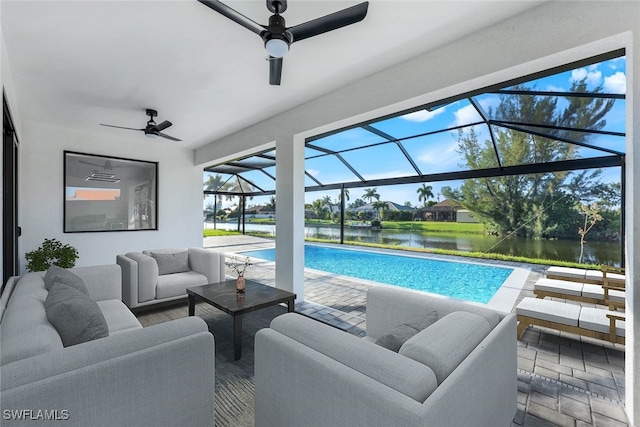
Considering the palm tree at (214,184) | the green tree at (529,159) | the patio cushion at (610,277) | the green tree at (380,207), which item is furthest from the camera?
the palm tree at (214,184)

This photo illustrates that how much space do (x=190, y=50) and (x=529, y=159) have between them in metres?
6.57

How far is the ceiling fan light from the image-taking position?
6.20 feet

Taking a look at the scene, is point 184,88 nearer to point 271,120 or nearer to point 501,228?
point 271,120

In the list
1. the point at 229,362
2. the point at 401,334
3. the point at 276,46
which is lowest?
the point at 229,362

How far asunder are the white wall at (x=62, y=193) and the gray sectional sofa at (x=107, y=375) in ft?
14.3

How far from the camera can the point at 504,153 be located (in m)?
6.23

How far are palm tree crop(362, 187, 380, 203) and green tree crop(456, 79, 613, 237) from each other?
9.13ft

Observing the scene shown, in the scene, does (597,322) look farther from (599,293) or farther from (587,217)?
(587,217)

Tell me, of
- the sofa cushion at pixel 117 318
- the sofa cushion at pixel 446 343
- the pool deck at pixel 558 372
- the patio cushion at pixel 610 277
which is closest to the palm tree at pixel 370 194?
the pool deck at pixel 558 372

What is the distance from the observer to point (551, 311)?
2.69 metres

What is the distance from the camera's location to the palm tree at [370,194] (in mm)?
9945

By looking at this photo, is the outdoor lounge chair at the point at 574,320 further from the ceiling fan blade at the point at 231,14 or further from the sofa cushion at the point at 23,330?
the sofa cushion at the point at 23,330

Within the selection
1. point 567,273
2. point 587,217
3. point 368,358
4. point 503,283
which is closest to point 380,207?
point 503,283

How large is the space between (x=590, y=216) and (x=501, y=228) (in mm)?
1816
